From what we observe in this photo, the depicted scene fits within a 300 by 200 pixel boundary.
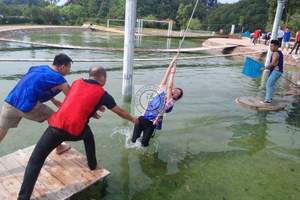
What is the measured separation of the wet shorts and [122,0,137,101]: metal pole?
415 cm

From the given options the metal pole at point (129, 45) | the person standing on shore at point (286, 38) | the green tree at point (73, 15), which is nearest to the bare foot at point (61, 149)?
the metal pole at point (129, 45)

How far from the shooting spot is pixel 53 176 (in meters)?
4.53

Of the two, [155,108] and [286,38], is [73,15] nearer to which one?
[286,38]

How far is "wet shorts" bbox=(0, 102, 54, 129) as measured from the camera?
4.52 m

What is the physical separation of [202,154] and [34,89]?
345 cm

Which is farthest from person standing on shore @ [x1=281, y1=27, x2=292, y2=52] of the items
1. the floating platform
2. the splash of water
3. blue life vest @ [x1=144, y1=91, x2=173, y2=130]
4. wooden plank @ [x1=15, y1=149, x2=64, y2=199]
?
wooden plank @ [x1=15, y1=149, x2=64, y2=199]

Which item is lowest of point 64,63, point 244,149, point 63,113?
point 244,149

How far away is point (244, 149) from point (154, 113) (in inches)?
87.3

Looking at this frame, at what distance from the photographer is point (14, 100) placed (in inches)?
174

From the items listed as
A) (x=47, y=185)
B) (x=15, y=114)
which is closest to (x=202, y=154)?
(x=47, y=185)

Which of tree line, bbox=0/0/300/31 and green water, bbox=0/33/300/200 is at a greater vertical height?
tree line, bbox=0/0/300/31

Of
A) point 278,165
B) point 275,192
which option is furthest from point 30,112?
point 278,165

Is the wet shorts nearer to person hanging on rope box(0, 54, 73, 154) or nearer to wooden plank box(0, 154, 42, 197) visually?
person hanging on rope box(0, 54, 73, 154)

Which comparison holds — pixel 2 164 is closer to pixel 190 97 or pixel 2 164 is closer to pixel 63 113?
pixel 63 113
